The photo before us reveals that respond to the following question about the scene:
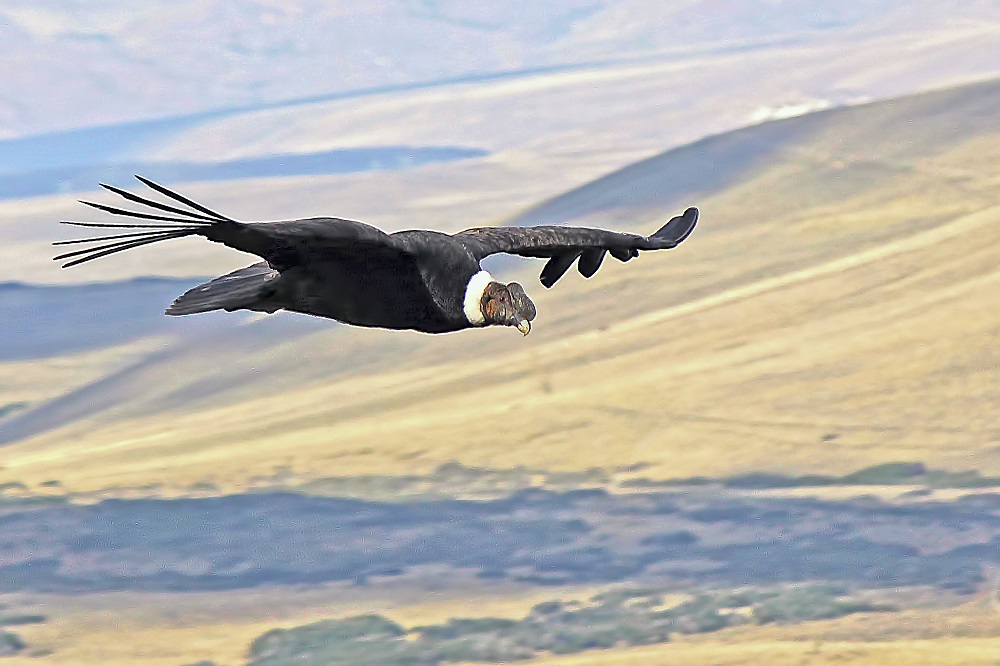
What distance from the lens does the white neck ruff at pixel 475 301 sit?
1367 cm

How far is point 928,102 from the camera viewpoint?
181750mm

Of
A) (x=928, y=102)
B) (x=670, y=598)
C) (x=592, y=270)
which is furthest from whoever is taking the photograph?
(x=928, y=102)

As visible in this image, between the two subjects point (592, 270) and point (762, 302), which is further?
point (762, 302)

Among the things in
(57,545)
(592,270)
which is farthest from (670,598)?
(592,270)

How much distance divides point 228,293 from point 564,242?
4.42 m

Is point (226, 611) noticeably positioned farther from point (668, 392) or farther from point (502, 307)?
point (502, 307)

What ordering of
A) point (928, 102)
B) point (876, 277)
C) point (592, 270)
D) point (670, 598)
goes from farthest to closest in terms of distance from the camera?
point (928, 102) < point (876, 277) < point (670, 598) < point (592, 270)

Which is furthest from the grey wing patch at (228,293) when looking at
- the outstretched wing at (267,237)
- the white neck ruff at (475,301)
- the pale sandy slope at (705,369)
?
the pale sandy slope at (705,369)

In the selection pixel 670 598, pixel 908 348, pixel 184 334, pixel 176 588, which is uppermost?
pixel 184 334

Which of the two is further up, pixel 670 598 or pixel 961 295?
pixel 961 295

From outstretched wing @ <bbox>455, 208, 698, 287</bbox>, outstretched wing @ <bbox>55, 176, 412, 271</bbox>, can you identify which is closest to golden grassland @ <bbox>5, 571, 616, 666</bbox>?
outstretched wing @ <bbox>455, 208, 698, 287</bbox>

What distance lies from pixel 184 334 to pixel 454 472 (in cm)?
6160

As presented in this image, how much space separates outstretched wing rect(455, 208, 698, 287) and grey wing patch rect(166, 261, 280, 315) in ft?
6.84

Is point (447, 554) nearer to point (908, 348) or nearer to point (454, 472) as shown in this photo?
point (454, 472)
